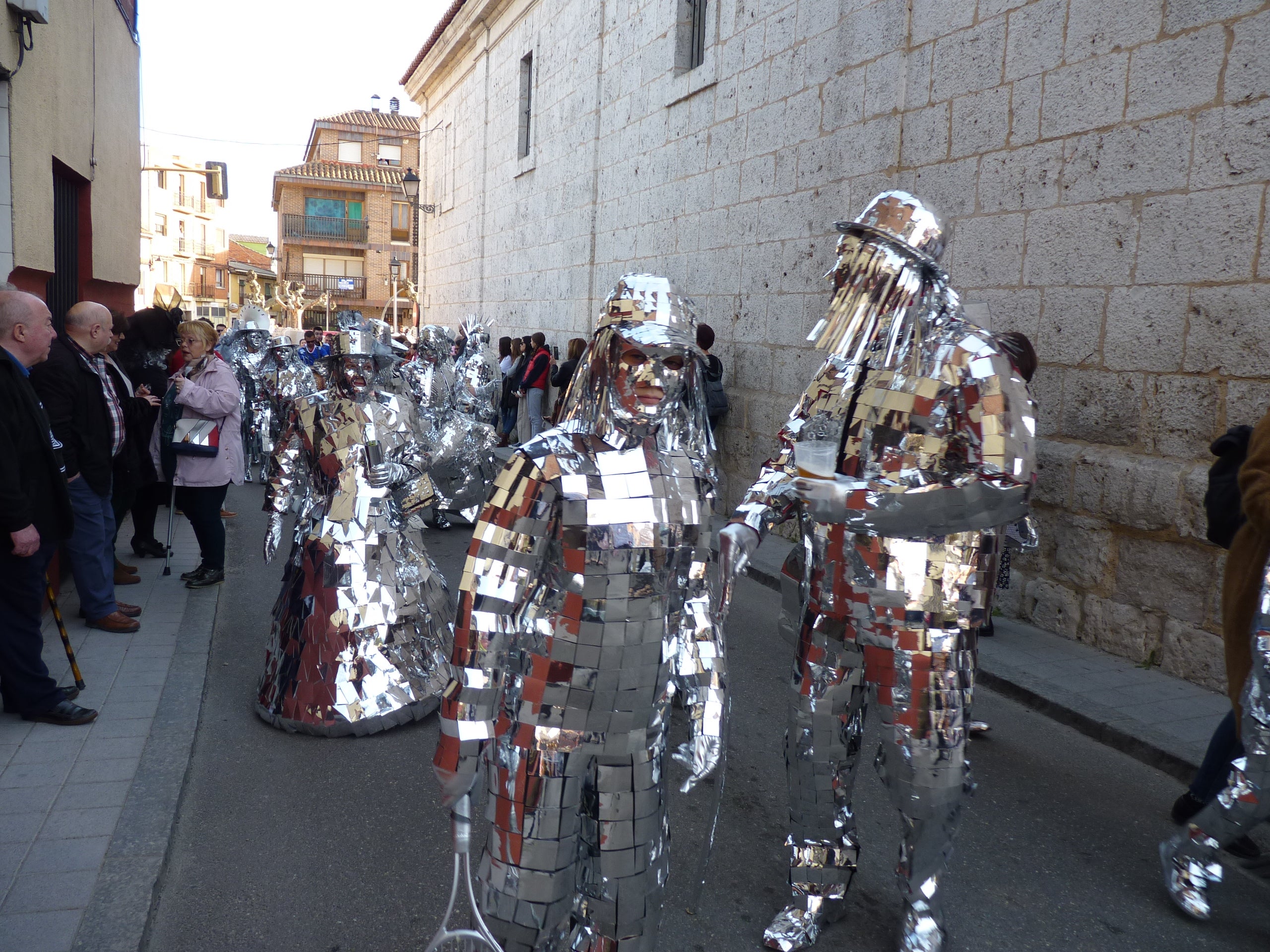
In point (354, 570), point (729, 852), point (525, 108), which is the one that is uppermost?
point (525, 108)

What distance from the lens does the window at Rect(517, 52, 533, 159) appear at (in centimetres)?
1673

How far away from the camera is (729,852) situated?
10.5 ft

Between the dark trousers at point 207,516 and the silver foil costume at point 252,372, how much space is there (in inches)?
106

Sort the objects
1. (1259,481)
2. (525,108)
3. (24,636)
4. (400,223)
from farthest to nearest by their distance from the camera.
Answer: (400,223) → (525,108) → (24,636) → (1259,481)

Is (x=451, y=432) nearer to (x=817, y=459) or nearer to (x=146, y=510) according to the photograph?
(x=146, y=510)

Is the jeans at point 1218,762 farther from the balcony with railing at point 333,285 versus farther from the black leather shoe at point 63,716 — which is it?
the balcony with railing at point 333,285

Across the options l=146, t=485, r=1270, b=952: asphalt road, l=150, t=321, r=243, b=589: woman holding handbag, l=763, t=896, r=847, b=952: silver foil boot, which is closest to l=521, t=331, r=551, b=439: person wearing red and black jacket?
l=150, t=321, r=243, b=589: woman holding handbag

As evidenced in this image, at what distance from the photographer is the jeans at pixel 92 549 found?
4.96 m

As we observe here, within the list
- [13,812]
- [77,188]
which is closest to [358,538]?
[13,812]

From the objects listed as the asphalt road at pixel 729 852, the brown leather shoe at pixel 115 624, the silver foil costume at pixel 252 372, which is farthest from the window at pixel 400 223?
the asphalt road at pixel 729 852

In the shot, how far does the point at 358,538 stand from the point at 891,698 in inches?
102

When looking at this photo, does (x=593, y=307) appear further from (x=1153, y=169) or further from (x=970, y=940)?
(x=970, y=940)

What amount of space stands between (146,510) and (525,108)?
39.2ft

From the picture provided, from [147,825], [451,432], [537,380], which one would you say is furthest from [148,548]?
[537,380]
